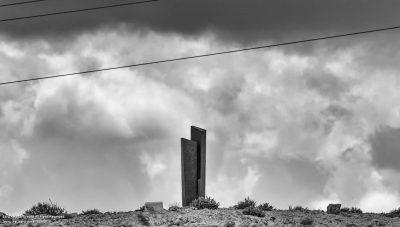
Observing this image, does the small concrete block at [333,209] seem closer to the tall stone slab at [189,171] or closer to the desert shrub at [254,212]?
the desert shrub at [254,212]

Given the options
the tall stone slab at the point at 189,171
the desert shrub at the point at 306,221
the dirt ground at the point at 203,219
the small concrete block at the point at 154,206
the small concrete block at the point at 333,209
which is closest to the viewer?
the dirt ground at the point at 203,219

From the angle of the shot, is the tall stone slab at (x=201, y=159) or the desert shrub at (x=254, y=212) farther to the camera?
the tall stone slab at (x=201, y=159)

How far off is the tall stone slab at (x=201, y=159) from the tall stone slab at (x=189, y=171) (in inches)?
7.1

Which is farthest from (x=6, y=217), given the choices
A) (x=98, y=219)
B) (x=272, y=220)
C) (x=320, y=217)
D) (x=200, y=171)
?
(x=320, y=217)

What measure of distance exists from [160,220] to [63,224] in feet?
11.5

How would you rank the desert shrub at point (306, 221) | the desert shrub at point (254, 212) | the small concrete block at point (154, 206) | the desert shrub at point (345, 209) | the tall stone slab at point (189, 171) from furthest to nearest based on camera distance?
the desert shrub at point (345, 209), the tall stone slab at point (189, 171), the desert shrub at point (254, 212), the small concrete block at point (154, 206), the desert shrub at point (306, 221)

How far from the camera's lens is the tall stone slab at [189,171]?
2850cm

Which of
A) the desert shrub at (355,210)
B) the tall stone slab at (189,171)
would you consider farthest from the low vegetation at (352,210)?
the tall stone slab at (189,171)

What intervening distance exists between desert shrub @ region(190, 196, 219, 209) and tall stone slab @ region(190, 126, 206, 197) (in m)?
1.15

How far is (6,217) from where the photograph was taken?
2598 centimetres

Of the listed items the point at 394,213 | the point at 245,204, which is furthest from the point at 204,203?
the point at 394,213

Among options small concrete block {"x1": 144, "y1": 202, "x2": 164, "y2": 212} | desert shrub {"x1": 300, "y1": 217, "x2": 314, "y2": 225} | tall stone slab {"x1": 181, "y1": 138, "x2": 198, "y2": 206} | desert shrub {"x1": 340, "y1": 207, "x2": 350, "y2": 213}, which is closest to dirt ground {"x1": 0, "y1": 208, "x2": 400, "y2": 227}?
desert shrub {"x1": 300, "y1": 217, "x2": 314, "y2": 225}

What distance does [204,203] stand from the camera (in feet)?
89.4

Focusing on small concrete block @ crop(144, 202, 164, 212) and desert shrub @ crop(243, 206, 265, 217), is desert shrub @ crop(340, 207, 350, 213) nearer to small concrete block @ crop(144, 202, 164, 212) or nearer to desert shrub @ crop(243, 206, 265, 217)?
desert shrub @ crop(243, 206, 265, 217)
